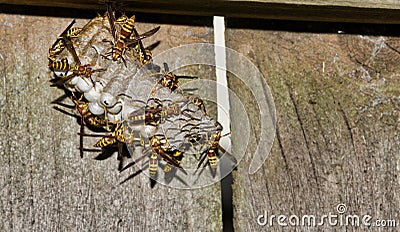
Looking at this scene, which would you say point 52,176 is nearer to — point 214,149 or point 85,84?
point 85,84

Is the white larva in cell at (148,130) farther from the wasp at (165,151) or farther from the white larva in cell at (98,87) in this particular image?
the white larva in cell at (98,87)

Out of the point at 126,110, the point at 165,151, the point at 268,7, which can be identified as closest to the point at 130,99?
the point at 126,110

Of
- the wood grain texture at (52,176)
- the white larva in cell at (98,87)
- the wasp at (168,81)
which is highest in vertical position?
the wasp at (168,81)

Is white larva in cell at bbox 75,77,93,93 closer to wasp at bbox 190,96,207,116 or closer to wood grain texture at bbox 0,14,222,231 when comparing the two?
wood grain texture at bbox 0,14,222,231

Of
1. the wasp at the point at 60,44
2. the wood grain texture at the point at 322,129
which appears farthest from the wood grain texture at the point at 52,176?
the wood grain texture at the point at 322,129

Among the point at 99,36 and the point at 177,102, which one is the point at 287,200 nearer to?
the point at 177,102

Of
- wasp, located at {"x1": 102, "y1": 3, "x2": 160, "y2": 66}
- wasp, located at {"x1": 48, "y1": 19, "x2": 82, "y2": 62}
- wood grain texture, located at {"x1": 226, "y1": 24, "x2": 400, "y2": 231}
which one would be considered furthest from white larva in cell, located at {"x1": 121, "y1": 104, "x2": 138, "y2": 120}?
wood grain texture, located at {"x1": 226, "y1": 24, "x2": 400, "y2": 231}
